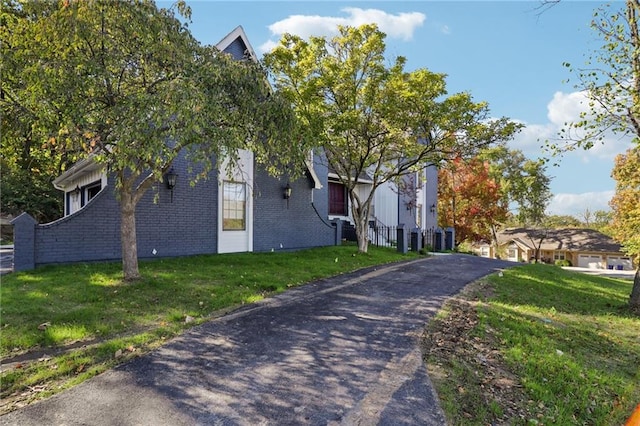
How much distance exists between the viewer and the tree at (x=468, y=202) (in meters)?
27.6

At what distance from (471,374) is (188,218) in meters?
9.66

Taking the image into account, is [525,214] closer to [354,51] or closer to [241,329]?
[354,51]

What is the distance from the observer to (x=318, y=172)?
17.8 meters

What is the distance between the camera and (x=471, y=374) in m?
4.48

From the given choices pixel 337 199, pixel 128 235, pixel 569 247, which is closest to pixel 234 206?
pixel 128 235

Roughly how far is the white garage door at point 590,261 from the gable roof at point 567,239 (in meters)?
1.35

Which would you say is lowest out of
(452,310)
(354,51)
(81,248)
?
(452,310)

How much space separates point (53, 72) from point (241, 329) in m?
4.89

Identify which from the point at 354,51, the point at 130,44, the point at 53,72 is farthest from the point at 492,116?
the point at 53,72

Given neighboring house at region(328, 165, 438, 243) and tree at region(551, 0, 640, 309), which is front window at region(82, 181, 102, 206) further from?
tree at region(551, 0, 640, 309)

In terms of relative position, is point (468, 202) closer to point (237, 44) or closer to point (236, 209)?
point (236, 209)

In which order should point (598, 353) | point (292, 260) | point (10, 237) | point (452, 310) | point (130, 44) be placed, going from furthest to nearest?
point (10, 237) < point (292, 260) < point (452, 310) < point (130, 44) < point (598, 353)

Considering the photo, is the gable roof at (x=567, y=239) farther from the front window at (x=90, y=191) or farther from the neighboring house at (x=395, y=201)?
the front window at (x=90, y=191)

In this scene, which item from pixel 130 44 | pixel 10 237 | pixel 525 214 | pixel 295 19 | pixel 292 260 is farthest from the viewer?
pixel 525 214
